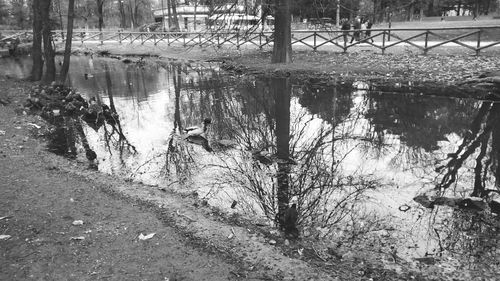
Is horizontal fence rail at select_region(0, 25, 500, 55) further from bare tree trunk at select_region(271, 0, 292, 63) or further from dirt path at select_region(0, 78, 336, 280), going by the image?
dirt path at select_region(0, 78, 336, 280)

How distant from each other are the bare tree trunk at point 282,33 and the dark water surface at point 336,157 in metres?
4.48

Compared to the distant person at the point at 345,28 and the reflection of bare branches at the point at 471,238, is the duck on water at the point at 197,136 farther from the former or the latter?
the distant person at the point at 345,28

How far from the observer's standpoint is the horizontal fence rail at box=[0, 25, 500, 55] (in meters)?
19.4

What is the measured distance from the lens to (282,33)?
1983cm

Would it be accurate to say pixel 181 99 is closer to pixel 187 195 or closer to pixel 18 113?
pixel 18 113

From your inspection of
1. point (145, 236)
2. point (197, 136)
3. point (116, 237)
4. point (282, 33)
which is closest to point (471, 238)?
point (145, 236)

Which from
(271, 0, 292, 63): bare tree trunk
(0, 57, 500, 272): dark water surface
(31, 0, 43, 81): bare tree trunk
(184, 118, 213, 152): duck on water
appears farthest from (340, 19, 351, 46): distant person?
(31, 0, 43, 81): bare tree trunk

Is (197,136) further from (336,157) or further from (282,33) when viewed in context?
(282,33)

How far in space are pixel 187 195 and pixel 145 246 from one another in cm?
210

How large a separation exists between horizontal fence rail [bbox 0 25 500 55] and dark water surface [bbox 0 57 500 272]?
5.57 metres

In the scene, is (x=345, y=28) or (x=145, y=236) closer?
(x=145, y=236)

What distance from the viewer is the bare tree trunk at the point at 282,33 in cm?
1813

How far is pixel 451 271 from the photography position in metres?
4.47

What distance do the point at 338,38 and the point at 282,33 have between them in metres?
7.61
